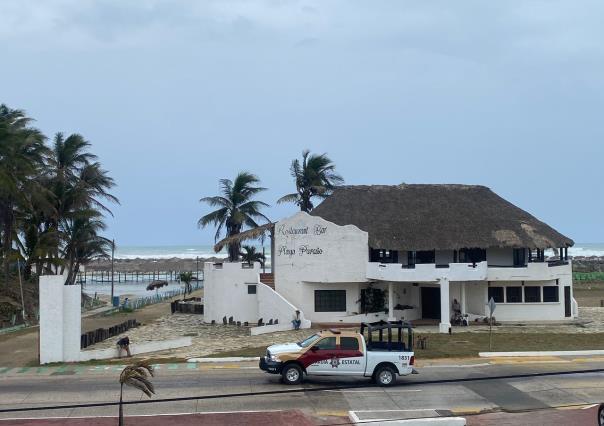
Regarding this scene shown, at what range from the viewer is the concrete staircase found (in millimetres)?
41931

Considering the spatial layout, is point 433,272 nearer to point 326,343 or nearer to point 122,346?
point 122,346

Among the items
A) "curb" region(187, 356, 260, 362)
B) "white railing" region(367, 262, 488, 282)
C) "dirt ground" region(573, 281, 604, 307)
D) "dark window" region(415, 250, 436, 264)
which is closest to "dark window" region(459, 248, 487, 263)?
"dark window" region(415, 250, 436, 264)

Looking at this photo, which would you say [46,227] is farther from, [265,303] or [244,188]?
[265,303]

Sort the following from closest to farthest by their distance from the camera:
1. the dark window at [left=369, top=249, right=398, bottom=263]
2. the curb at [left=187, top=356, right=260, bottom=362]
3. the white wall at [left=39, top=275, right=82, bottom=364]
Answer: the curb at [left=187, top=356, right=260, bottom=362]
the white wall at [left=39, top=275, right=82, bottom=364]
the dark window at [left=369, top=249, right=398, bottom=263]

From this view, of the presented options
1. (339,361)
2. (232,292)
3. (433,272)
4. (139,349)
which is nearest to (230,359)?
(139,349)

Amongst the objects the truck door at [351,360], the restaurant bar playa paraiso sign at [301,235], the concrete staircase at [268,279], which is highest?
the restaurant bar playa paraiso sign at [301,235]

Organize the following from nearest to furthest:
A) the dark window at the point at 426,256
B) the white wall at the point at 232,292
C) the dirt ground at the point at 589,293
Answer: the dark window at the point at 426,256 → the white wall at the point at 232,292 → the dirt ground at the point at 589,293

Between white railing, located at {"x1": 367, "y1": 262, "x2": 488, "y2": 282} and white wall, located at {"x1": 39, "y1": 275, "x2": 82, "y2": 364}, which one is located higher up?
white railing, located at {"x1": 367, "y1": 262, "x2": 488, "y2": 282}

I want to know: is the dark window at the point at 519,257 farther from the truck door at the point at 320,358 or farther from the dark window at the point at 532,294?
the truck door at the point at 320,358

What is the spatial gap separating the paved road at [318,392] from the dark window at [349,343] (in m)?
1.13

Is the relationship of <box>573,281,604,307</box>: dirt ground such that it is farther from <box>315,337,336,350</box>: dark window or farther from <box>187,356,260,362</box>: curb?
<box>315,337,336,350</box>: dark window

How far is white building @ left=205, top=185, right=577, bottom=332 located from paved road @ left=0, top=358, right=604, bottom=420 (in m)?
13.7

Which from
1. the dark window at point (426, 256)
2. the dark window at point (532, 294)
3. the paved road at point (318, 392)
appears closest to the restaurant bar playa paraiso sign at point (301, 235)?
the dark window at point (426, 256)

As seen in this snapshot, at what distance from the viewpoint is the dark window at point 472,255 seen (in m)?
41.1
